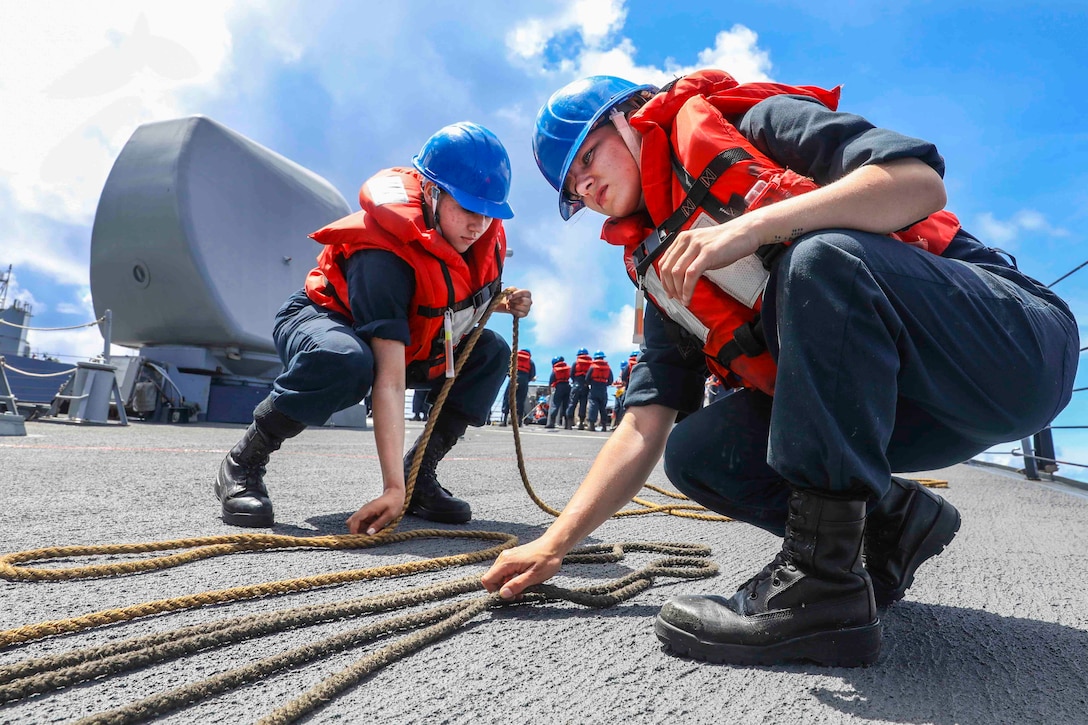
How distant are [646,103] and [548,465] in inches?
131

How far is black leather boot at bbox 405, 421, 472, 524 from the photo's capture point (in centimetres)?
203

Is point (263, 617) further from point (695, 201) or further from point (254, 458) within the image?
point (254, 458)

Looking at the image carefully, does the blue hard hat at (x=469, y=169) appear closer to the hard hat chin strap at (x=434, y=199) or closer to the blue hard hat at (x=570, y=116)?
the hard hat chin strap at (x=434, y=199)

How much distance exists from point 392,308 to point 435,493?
61cm

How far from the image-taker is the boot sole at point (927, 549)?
3.84 feet

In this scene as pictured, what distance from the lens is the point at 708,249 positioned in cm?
92

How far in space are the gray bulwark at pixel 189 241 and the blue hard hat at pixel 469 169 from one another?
6.96 m

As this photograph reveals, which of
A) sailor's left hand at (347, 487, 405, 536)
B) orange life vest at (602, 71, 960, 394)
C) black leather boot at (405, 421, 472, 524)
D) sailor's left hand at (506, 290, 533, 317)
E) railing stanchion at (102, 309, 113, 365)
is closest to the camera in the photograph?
orange life vest at (602, 71, 960, 394)

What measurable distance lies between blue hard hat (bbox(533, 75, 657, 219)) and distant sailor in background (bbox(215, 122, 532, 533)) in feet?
2.09

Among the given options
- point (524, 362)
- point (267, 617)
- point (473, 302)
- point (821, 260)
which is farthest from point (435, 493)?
point (524, 362)

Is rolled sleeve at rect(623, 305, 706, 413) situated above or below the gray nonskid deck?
above

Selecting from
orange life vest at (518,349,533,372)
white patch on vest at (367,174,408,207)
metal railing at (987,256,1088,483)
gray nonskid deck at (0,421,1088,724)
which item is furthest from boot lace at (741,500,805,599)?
orange life vest at (518,349,533,372)

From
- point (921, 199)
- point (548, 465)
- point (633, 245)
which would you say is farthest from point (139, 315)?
point (921, 199)

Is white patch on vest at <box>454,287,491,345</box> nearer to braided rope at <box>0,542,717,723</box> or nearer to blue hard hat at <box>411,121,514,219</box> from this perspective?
blue hard hat at <box>411,121,514,219</box>
